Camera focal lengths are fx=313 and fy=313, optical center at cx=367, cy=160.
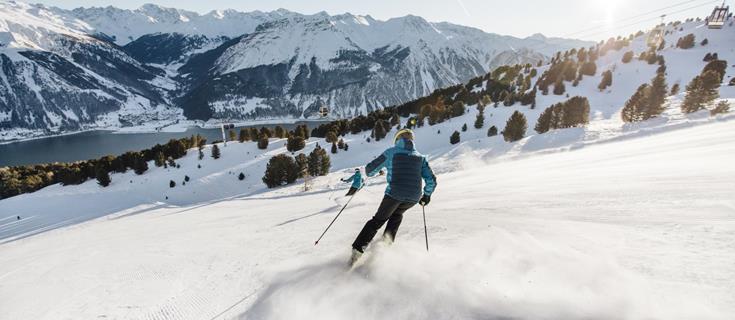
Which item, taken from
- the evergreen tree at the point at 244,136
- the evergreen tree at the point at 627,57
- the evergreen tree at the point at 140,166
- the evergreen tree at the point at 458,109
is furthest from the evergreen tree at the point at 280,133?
the evergreen tree at the point at 627,57

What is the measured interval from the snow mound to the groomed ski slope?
0.06 feet

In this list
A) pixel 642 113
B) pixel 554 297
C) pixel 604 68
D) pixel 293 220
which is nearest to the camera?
pixel 554 297

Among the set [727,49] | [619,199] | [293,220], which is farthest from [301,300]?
[727,49]

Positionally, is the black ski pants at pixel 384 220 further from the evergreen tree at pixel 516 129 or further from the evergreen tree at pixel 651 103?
the evergreen tree at pixel 651 103

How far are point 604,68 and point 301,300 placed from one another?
7719 cm

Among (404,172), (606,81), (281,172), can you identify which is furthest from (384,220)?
(606,81)

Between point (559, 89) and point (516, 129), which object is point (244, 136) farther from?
point (559, 89)

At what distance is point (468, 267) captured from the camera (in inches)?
167

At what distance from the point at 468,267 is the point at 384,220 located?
1495 mm

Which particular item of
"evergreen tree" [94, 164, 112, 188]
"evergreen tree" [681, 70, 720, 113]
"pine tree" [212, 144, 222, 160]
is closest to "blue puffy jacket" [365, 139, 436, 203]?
"evergreen tree" [681, 70, 720, 113]

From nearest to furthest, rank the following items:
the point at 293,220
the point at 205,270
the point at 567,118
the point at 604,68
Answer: the point at 205,270
the point at 293,220
the point at 567,118
the point at 604,68

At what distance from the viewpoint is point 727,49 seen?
5678cm

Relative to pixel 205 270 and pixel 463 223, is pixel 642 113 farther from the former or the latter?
pixel 205 270

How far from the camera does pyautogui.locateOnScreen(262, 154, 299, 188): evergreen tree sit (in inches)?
1436
